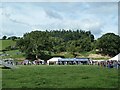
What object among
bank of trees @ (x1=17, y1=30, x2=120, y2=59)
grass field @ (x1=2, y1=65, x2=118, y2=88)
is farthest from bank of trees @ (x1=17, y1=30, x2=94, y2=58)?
grass field @ (x1=2, y1=65, x2=118, y2=88)

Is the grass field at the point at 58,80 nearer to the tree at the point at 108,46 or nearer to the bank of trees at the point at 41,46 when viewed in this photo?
the bank of trees at the point at 41,46

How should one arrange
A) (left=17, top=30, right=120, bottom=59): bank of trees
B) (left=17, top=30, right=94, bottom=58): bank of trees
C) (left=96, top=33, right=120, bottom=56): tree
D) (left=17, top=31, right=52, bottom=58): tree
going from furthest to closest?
(left=96, top=33, right=120, bottom=56): tree, (left=17, top=30, right=120, bottom=59): bank of trees, (left=17, top=30, right=94, bottom=58): bank of trees, (left=17, top=31, right=52, bottom=58): tree

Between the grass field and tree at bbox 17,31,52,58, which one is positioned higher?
tree at bbox 17,31,52,58

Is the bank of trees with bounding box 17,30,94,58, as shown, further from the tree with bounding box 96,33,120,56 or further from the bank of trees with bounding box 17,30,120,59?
the tree with bounding box 96,33,120,56

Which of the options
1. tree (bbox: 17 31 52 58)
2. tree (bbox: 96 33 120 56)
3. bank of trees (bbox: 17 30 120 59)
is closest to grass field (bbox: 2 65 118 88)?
tree (bbox: 17 31 52 58)

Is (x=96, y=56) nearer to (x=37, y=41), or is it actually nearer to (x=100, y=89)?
(x=37, y=41)

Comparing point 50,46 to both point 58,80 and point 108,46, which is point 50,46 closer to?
point 108,46

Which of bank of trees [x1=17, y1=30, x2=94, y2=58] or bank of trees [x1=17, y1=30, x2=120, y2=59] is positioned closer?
bank of trees [x1=17, y1=30, x2=94, y2=58]

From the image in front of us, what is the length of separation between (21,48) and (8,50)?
34.6 metres

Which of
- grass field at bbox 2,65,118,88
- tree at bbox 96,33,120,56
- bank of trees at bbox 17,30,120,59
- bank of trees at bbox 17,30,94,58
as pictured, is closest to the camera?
grass field at bbox 2,65,118,88

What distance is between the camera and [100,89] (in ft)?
58.9

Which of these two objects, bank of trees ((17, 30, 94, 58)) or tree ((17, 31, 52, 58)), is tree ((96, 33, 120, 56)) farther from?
tree ((17, 31, 52, 58))

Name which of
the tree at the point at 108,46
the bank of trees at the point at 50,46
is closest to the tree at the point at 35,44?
the bank of trees at the point at 50,46

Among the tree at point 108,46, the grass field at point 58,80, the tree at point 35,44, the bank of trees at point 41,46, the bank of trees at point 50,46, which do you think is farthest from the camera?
the tree at point 108,46
